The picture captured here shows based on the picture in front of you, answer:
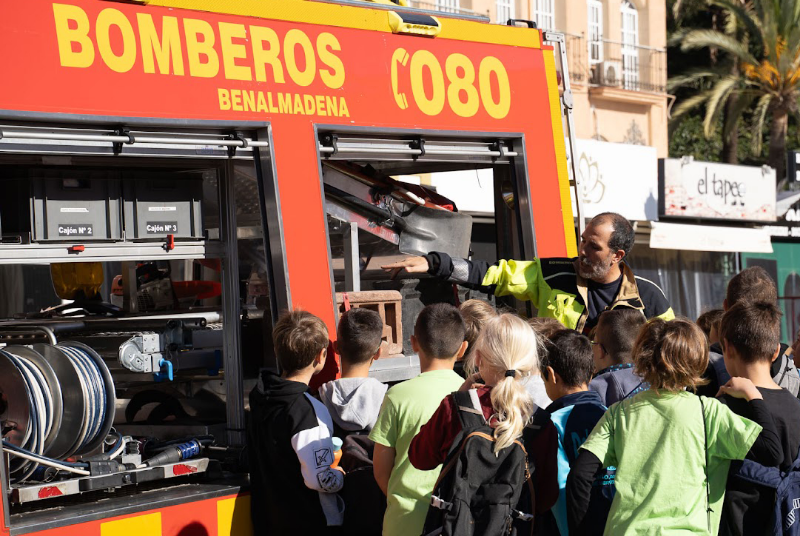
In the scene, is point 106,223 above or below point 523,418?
above

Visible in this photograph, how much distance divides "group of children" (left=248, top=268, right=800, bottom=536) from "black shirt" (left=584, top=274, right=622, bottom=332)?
91 centimetres

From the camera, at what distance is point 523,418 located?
3.45 m

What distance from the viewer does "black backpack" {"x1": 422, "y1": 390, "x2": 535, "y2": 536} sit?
3279 millimetres

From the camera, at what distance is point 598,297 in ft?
17.4

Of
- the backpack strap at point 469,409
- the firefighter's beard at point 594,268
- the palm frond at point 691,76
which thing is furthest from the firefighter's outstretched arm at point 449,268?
the palm frond at point 691,76

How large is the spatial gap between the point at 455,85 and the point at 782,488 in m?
2.61

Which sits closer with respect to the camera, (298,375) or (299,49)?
(298,375)

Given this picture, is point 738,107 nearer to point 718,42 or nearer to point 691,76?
point 718,42

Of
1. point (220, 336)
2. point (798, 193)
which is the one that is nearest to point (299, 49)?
point (220, 336)

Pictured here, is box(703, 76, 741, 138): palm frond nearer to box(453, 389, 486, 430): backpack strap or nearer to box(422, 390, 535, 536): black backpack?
box(453, 389, 486, 430): backpack strap

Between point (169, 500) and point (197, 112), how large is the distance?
154 centimetres

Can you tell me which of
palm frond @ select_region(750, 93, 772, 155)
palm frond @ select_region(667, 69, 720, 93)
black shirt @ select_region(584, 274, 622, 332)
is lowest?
black shirt @ select_region(584, 274, 622, 332)

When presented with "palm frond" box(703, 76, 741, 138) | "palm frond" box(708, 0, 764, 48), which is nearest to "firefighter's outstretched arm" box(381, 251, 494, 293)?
"palm frond" box(703, 76, 741, 138)

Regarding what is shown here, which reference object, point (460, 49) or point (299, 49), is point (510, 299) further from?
point (299, 49)
